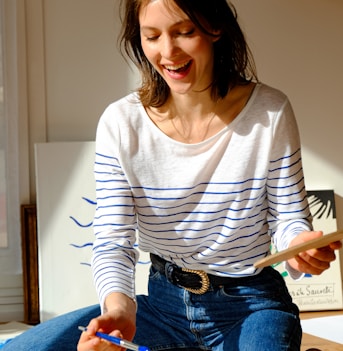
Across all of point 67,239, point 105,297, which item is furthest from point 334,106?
point 105,297

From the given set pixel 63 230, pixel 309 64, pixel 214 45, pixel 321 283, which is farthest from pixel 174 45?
pixel 321 283

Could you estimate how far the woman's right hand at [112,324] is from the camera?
1.20 meters

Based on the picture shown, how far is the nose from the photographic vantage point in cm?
136

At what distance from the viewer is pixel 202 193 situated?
1.48m

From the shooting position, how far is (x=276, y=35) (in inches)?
105

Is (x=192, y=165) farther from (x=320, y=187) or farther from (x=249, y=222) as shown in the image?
(x=320, y=187)

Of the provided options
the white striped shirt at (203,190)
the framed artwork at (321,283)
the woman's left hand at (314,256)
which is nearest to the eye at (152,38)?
the white striped shirt at (203,190)

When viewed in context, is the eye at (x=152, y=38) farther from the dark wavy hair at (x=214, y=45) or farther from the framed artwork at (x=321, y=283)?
the framed artwork at (x=321, y=283)

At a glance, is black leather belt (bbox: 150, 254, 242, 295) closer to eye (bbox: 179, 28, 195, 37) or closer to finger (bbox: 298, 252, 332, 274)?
finger (bbox: 298, 252, 332, 274)

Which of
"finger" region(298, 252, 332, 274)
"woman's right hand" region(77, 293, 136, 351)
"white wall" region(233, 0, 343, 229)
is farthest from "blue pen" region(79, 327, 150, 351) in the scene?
"white wall" region(233, 0, 343, 229)

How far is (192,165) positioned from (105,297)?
0.30 meters

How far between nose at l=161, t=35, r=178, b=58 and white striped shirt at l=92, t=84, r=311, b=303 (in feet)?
0.60

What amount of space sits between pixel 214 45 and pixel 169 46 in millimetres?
147

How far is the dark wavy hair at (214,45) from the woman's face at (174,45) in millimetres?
17
